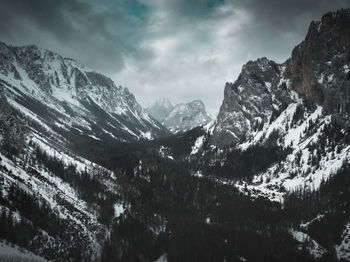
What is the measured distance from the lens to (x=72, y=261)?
5669 inches

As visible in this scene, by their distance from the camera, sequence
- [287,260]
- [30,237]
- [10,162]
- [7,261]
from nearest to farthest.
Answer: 1. [7,261]
2. [30,237]
3. [287,260]
4. [10,162]

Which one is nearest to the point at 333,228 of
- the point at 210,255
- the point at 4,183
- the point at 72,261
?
the point at 210,255

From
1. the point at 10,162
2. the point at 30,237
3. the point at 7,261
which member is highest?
the point at 10,162

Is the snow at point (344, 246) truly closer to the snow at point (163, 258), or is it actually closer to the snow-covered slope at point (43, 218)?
the snow at point (163, 258)

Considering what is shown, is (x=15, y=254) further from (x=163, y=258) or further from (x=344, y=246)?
(x=344, y=246)

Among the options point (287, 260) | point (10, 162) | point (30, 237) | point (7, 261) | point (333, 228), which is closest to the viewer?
point (7, 261)

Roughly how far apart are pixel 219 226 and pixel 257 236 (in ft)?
83.4

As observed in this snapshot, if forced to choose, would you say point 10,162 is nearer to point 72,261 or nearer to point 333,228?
point 72,261

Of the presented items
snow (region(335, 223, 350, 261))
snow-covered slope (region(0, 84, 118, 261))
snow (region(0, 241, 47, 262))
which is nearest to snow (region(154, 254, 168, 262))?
snow-covered slope (region(0, 84, 118, 261))

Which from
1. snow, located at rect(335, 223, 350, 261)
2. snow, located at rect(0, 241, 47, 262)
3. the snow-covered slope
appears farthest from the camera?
snow, located at rect(335, 223, 350, 261)

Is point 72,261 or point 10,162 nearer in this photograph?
point 72,261

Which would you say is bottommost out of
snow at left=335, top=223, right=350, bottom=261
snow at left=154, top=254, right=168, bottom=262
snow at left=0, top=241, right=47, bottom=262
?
snow at left=0, top=241, right=47, bottom=262

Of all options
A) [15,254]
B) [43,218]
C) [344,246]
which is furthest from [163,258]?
[344,246]

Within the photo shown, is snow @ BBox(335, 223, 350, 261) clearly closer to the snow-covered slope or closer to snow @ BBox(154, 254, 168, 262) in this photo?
snow @ BBox(154, 254, 168, 262)
